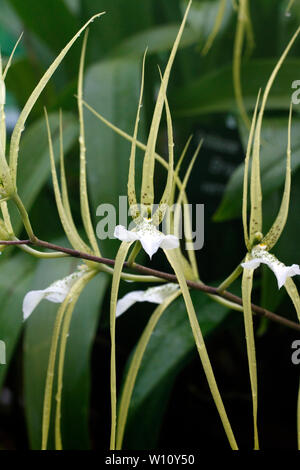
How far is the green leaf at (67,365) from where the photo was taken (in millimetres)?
471

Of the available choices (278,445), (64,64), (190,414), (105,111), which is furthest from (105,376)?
(64,64)

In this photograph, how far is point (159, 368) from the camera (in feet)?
1.67

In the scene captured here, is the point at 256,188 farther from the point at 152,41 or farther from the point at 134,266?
the point at 152,41

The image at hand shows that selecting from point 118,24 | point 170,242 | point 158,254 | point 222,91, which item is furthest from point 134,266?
point 118,24

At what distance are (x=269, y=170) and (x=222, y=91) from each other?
207mm

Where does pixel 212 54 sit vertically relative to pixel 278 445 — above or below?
above

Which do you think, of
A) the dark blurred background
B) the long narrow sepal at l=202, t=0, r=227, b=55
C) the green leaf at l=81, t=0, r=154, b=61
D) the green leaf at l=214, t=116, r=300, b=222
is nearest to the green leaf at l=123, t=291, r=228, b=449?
the dark blurred background

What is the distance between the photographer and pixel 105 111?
0.57 metres

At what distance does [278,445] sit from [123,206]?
1.20 feet

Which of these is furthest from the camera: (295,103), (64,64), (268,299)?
(64,64)

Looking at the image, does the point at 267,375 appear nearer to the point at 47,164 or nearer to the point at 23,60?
the point at 47,164

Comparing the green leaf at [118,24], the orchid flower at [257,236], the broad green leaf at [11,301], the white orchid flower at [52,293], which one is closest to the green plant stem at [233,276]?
the orchid flower at [257,236]

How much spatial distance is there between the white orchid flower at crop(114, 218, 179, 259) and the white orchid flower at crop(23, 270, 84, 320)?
79 millimetres

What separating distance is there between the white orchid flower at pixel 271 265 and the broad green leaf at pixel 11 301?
25 centimetres
